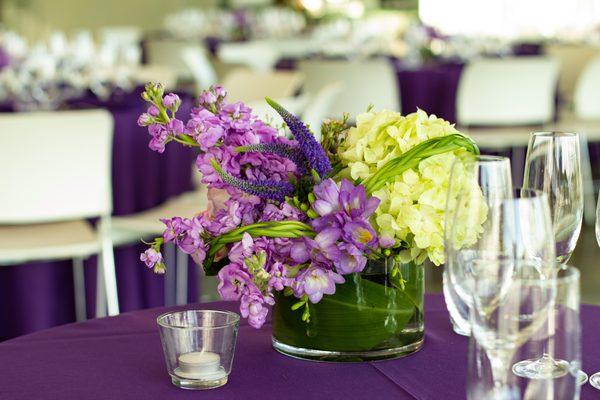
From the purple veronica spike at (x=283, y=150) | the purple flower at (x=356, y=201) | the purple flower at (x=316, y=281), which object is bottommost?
the purple flower at (x=316, y=281)

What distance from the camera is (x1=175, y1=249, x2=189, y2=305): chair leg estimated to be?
153 inches

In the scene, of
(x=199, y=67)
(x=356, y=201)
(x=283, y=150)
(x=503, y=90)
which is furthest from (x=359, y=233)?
(x=199, y=67)

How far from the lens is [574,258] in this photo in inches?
211

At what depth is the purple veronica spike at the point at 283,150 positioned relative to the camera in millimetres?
1294

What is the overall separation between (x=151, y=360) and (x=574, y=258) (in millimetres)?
4280

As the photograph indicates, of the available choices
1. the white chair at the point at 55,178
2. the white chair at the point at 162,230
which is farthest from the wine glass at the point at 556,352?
the white chair at the point at 162,230

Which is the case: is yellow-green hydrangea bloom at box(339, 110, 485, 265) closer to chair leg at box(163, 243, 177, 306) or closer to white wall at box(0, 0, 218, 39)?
chair leg at box(163, 243, 177, 306)

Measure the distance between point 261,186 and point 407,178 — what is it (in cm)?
17

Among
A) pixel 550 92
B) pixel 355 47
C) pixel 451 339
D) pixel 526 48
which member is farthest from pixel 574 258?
pixel 451 339

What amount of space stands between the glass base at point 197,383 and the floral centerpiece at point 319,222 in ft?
0.26

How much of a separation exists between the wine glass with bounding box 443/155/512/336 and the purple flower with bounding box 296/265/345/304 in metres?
0.15

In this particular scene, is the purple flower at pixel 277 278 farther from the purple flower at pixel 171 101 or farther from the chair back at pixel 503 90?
the chair back at pixel 503 90

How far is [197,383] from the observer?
1.25 m

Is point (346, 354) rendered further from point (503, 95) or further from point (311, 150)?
point (503, 95)
